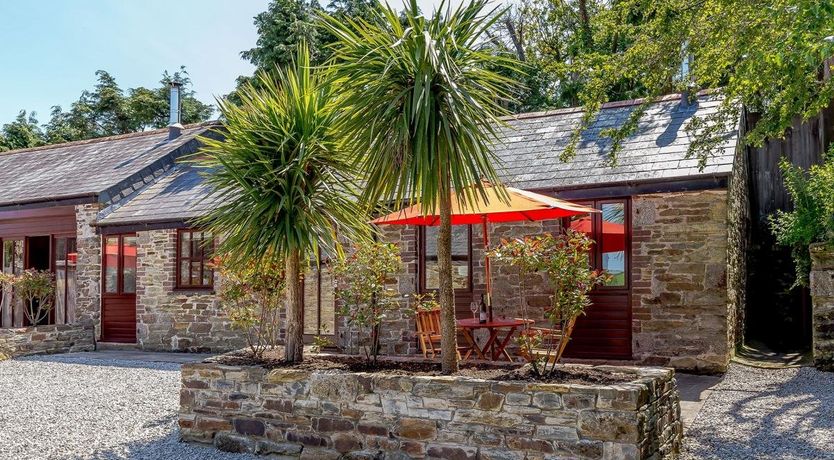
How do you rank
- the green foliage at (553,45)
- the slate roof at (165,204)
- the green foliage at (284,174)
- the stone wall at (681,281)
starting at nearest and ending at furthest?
1. the green foliage at (284,174)
2. the stone wall at (681,281)
3. the slate roof at (165,204)
4. the green foliage at (553,45)

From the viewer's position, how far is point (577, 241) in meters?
6.05

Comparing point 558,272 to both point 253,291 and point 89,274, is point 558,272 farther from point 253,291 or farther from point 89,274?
point 89,274

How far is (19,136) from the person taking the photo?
116ft

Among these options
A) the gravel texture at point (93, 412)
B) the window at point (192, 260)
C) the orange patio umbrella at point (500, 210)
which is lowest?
the gravel texture at point (93, 412)

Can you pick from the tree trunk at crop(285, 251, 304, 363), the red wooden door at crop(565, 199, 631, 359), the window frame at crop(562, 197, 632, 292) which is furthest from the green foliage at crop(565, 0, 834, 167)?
the tree trunk at crop(285, 251, 304, 363)

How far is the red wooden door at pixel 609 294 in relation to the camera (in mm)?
10305

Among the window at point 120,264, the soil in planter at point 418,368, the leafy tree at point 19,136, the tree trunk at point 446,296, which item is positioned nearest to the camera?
the soil in planter at point 418,368

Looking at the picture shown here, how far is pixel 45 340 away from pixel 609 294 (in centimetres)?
1056

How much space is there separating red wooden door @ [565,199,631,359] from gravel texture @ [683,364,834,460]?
159cm

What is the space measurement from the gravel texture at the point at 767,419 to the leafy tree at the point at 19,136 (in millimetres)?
34385

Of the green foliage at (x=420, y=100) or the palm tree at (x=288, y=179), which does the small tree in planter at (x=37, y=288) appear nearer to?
the palm tree at (x=288, y=179)

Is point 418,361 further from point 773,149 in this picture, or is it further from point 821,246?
point 773,149

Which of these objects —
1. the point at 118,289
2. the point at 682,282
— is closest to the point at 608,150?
the point at 682,282

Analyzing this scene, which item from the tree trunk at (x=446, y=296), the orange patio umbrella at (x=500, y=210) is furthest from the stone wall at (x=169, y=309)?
the tree trunk at (x=446, y=296)
